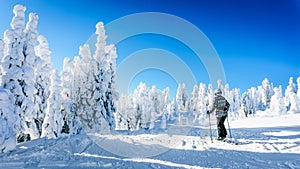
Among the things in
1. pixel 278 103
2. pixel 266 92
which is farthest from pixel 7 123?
pixel 266 92

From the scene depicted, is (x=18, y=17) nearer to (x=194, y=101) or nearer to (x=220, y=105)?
(x=220, y=105)

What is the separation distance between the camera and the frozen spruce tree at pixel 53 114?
2499 centimetres

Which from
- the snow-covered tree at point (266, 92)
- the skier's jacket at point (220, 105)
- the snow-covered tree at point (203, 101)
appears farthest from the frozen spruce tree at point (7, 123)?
the snow-covered tree at point (266, 92)

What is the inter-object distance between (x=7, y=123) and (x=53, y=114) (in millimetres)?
16165

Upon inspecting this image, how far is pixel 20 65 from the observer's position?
873 inches

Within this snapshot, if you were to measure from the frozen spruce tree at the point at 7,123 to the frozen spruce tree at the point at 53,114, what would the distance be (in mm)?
15103

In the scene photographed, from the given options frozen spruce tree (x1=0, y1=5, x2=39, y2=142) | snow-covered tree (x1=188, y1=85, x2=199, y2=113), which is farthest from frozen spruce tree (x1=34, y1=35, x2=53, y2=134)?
snow-covered tree (x1=188, y1=85, x2=199, y2=113)

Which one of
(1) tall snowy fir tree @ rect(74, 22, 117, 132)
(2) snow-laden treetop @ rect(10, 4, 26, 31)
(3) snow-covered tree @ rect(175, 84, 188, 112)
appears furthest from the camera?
(3) snow-covered tree @ rect(175, 84, 188, 112)

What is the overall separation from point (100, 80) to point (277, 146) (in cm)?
2308

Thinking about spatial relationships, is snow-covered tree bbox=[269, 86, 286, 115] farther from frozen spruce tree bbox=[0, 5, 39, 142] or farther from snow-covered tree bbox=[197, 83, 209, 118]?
frozen spruce tree bbox=[0, 5, 39, 142]

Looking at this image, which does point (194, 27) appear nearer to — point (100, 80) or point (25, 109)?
point (100, 80)

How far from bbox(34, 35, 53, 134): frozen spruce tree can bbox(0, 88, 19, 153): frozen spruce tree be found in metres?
17.8

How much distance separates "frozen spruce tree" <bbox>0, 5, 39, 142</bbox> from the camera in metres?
21.4

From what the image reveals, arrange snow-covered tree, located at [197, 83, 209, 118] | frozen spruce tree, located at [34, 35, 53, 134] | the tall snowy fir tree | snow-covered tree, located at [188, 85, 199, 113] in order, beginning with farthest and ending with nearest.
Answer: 1. snow-covered tree, located at [188, 85, 199, 113]
2. snow-covered tree, located at [197, 83, 209, 118]
3. the tall snowy fir tree
4. frozen spruce tree, located at [34, 35, 53, 134]
